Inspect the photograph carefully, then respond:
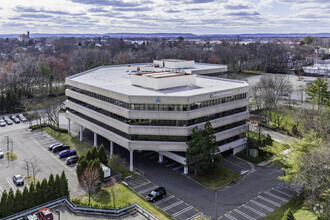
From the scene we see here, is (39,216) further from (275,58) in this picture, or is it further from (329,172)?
(275,58)

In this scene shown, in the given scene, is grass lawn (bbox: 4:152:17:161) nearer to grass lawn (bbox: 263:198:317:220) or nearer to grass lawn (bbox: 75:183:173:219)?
grass lawn (bbox: 75:183:173:219)

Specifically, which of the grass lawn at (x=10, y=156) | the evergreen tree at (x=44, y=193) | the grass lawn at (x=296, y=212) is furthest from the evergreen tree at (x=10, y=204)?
the grass lawn at (x=296, y=212)

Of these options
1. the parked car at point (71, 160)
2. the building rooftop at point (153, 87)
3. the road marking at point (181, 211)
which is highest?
the building rooftop at point (153, 87)

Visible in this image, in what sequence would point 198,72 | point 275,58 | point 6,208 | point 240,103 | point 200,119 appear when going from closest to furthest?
1. point 6,208
2. point 200,119
3. point 240,103
4. point 198,72
5. point 275,58

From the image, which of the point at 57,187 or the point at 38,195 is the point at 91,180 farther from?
the point at 38,195

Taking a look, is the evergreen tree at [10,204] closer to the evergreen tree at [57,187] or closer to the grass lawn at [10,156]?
the evergreen tree at [57,187]

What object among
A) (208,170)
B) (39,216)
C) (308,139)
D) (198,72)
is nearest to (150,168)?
(208,170)
